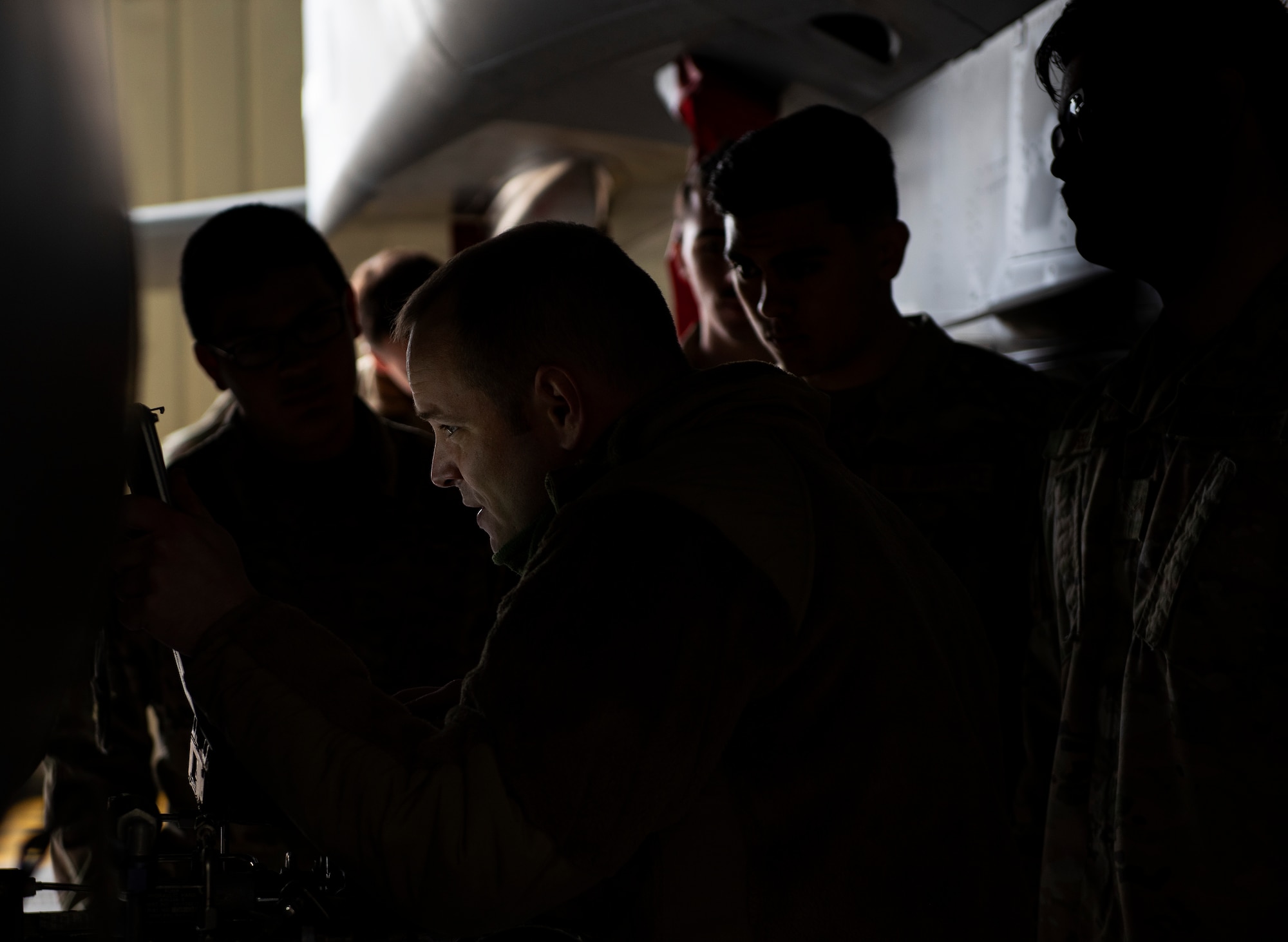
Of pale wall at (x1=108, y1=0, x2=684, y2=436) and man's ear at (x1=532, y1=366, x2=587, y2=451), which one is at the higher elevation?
man's ear at (x1=532, y1=366, x2=587, y2=451)

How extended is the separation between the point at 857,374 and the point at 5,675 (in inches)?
62.7

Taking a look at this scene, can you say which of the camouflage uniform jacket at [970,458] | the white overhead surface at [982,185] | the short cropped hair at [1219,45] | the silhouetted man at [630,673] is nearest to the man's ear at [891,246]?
the camouflage uniform jacket at [970,458]

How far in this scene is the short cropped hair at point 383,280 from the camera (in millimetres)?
2955

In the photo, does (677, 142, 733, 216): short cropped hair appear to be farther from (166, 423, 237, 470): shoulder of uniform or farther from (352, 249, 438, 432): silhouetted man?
(166, 423, 237, 470): shoulder of uniform

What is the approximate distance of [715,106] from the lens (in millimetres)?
3059

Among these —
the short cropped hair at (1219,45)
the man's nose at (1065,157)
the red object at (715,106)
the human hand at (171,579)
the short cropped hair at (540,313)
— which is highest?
the short cropped hair at (1219,45)

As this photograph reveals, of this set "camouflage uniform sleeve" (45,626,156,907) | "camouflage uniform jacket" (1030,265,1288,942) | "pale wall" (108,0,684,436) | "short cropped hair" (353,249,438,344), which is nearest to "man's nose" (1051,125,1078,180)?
"camouflage uniform jacket" (1030,265,1288,942)

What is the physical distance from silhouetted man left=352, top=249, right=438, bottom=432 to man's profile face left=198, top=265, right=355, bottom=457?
0.82 metres

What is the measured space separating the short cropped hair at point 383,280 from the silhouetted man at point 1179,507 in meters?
1.83

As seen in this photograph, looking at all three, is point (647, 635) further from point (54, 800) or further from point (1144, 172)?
point (54, 800)

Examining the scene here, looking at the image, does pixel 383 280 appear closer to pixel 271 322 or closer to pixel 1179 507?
pixel 271 322

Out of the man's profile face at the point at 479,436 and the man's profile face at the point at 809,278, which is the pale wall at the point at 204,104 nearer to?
the man's profile face at the point at 809,278

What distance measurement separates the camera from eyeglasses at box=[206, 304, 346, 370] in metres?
1.82

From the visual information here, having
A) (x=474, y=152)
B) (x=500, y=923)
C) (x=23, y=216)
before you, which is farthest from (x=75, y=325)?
(x=474, y=152)
